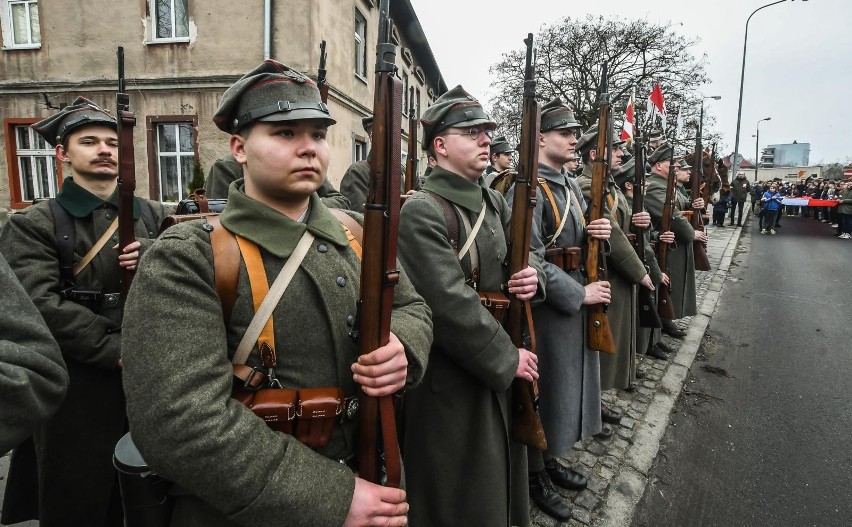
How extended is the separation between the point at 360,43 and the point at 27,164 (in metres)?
8.97

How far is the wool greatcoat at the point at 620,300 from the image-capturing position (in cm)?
430

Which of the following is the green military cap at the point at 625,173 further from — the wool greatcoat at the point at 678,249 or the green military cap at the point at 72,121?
the green military cap at the point at 72,121

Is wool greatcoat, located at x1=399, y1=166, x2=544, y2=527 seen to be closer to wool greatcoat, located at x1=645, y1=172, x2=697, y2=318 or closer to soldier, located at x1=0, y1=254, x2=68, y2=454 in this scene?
soldier, located at x1=0, y1=254, x2=68, y2=454

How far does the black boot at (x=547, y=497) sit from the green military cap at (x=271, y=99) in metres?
2.71

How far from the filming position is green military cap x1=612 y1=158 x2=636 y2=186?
18.0 feet

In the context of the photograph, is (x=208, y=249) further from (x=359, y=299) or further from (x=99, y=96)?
(x=99, y=96)

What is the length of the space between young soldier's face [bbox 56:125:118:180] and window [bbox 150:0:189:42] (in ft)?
32.7

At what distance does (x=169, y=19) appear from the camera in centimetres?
1122

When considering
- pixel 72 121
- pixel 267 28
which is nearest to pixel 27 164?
pixel 267 28

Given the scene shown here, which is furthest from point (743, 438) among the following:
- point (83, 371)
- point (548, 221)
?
point (83, 371)

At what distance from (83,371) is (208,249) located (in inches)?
67.4

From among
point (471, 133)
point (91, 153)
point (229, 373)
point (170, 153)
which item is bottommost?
point (229, 373)

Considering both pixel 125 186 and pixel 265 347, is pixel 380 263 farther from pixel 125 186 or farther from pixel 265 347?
pixel 125 186

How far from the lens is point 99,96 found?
37.5 ft
